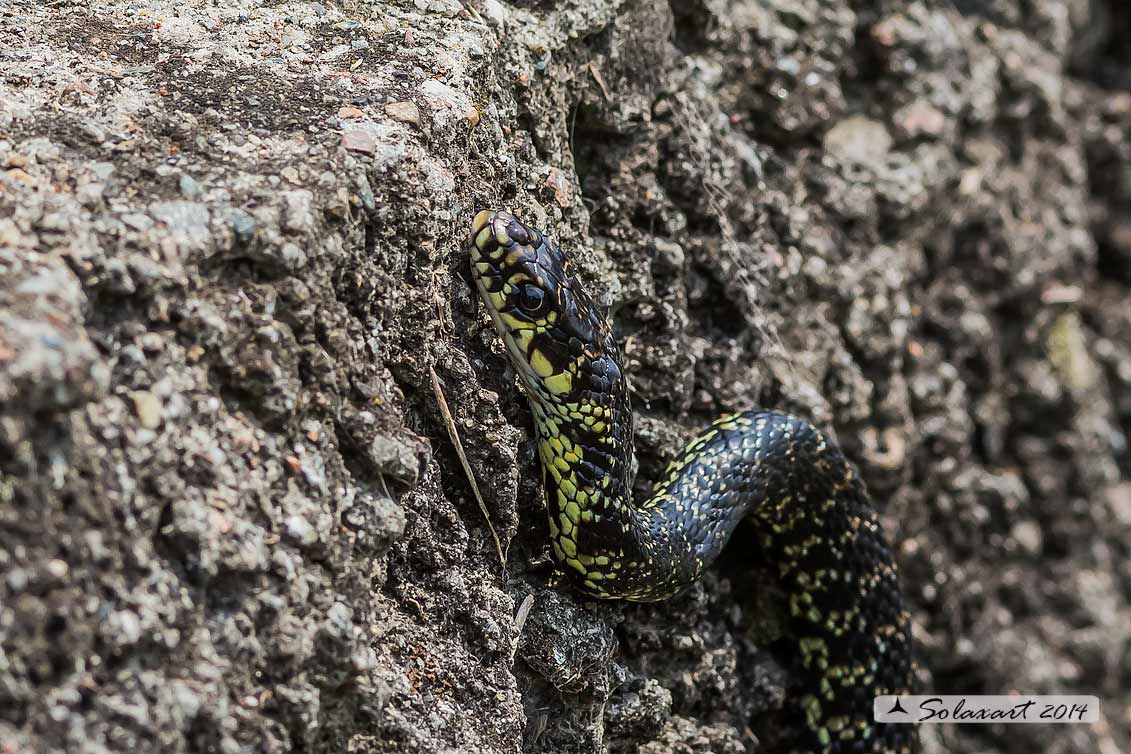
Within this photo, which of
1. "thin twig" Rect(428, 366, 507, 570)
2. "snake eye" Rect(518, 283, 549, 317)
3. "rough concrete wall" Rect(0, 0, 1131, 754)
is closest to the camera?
"rough concrete wall" Rect(0, 0, 1131, 754)

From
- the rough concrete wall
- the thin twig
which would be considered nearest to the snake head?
the rough concrete wall

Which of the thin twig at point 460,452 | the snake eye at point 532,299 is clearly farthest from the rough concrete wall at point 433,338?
the snake eye at point 532,299

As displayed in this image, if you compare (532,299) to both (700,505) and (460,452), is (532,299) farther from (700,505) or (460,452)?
(700,505)

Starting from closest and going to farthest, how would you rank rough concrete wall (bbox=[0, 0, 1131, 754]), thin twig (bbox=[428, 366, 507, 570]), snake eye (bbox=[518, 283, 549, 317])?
1. rough concrete wall (bbox=[0, 0, 1131, 754])
2. thin twig (bbox=[428, 366, 507, 570])
3. snake eye (bbox=[518, 283, 549, 317])

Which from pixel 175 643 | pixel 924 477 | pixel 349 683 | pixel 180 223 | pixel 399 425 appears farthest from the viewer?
pixel 924 477

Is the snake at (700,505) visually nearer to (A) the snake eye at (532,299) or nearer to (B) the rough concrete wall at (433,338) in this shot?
(A) the snake eye at (532,299)

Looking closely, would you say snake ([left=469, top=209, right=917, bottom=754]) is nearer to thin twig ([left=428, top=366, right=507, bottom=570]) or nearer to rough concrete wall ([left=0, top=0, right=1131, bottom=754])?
rough concrete wall ([left=0, top=0, right=1131, bottom=754])

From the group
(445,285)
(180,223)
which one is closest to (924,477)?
(445,285)

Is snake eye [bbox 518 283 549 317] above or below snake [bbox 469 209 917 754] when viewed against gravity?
above

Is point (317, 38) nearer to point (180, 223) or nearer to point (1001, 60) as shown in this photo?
point (180, 223)
